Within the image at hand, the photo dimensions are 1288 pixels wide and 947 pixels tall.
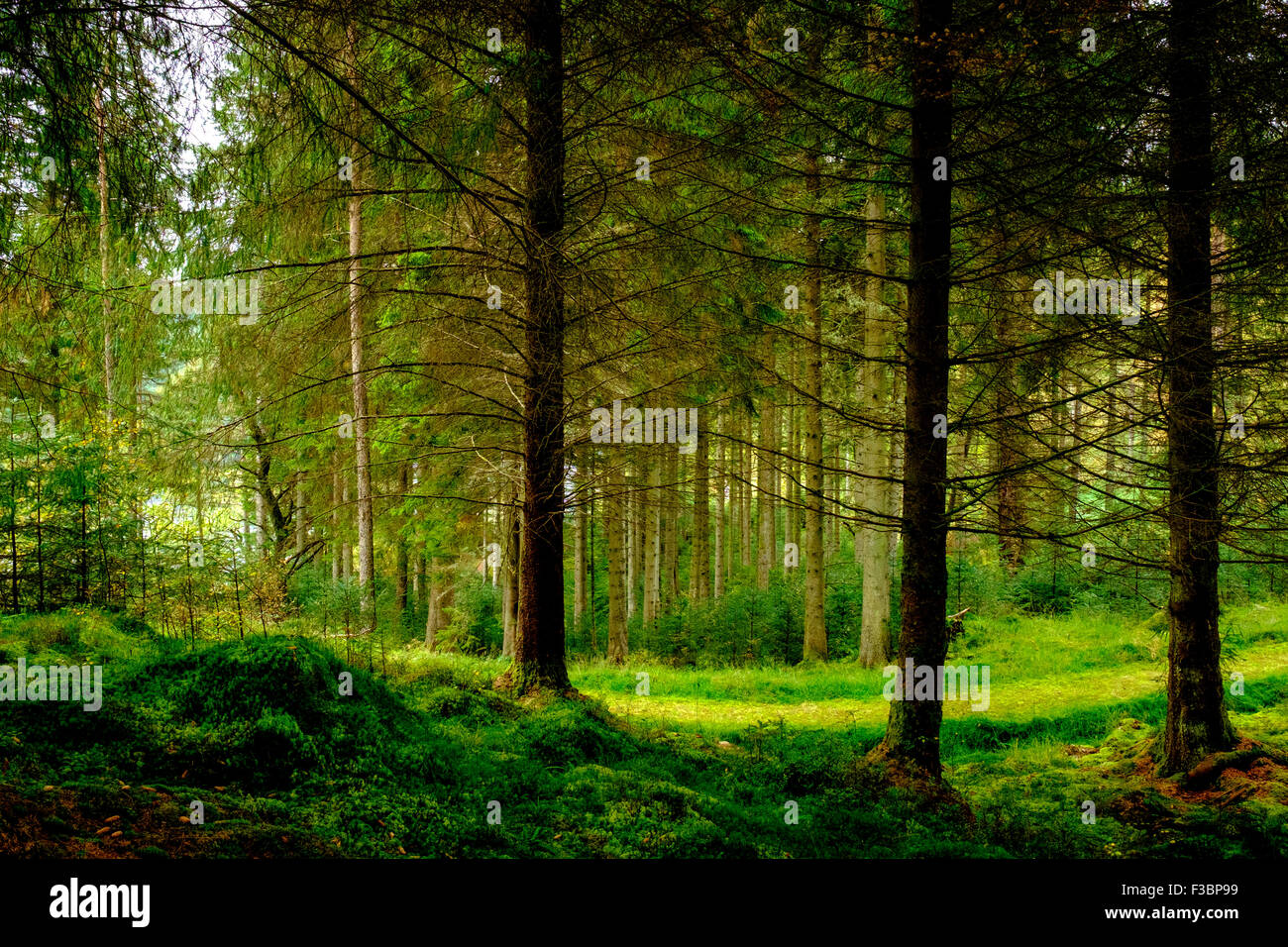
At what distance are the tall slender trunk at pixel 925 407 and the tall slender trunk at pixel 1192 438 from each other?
1.76m

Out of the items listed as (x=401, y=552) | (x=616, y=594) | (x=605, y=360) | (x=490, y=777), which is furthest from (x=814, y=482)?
(x=401, y=552)

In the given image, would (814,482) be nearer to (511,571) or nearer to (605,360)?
(511,571)

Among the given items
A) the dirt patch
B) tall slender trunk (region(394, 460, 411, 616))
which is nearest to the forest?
the dirt patch

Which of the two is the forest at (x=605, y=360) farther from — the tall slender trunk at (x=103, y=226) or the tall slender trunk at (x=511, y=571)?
the tall slender trunk at (x=511, y=571)

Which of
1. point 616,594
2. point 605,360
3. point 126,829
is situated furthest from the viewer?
point 616,594

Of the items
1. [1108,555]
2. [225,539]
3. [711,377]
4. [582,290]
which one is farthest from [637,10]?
[225,539]

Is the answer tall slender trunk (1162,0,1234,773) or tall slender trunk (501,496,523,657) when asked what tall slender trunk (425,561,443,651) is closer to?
tall slender trunk (501,496,523,657)

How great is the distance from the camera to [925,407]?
19.1 ft

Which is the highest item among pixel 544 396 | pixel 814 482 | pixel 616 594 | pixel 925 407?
pixel 544 396

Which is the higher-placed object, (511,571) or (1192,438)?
(1192,438)

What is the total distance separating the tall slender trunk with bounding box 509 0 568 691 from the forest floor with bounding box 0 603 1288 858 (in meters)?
0.80

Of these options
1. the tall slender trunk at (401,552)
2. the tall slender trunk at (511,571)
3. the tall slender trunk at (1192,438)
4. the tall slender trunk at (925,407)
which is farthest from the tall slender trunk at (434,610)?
the tall slender trunk at (1192,438)

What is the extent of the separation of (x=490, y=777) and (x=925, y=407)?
4.58 m

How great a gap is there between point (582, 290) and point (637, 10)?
8.09ft
